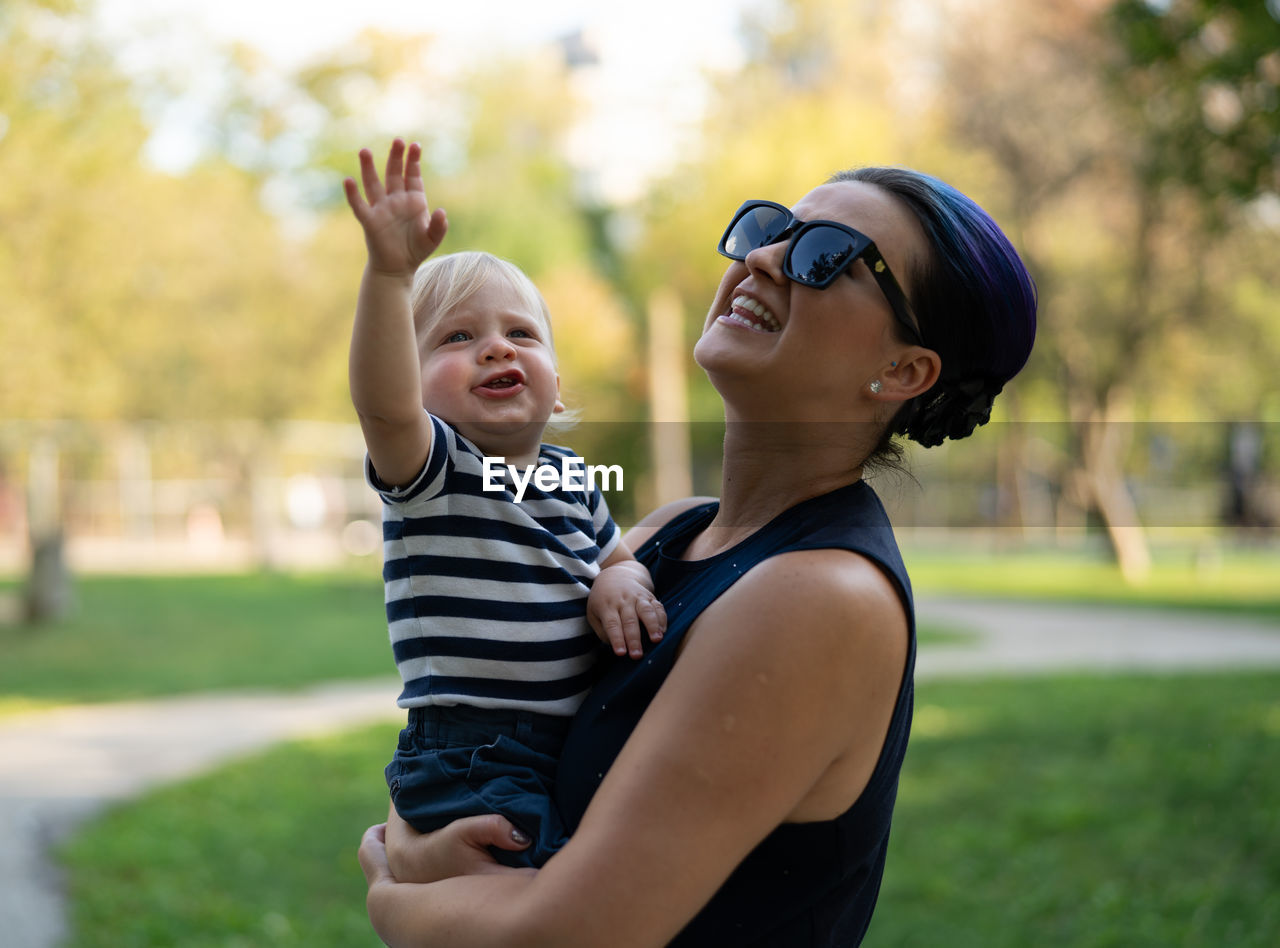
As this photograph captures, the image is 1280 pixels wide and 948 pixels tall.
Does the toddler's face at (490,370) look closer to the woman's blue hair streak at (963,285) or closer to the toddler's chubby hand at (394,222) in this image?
the toddler's chubby hand at (394,222)

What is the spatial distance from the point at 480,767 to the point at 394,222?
27.2 inches

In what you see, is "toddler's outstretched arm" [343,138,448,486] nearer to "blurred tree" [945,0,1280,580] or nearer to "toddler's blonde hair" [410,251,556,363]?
"toddler's blonde hair" [410,251,556,363]

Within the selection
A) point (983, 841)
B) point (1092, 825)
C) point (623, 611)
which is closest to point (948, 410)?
point (623, 611)

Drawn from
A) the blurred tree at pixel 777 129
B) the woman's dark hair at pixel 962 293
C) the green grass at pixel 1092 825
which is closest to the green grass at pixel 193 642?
the green grass at pixel 1092 825

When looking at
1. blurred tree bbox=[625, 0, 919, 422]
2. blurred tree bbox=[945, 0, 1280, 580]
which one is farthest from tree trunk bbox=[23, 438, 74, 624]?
blurred tree bbox=[945, 0, 1280, 580]

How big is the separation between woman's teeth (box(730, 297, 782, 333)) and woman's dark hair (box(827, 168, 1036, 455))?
0.58 ft

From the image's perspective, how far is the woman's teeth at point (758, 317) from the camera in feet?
5.52

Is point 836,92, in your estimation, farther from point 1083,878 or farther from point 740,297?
point 740,297

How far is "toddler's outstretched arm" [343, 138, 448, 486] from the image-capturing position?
152cm

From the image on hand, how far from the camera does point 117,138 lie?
13.8 m

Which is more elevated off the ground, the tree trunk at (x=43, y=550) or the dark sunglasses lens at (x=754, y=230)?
the dark sunglasses lens at (x=754, y=230)

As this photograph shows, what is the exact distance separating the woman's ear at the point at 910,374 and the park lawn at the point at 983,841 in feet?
14.2

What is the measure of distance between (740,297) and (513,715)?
63cm

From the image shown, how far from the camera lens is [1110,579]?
21031 millimetres
